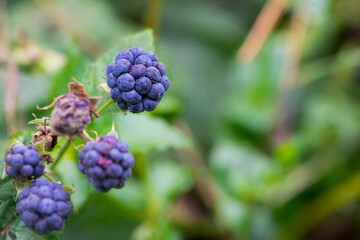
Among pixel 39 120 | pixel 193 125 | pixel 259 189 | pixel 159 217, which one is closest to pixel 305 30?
pixel 193 125

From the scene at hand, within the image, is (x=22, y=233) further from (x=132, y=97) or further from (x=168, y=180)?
(x=168, y=180)

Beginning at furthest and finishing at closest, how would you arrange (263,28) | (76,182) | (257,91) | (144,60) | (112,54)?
(263,28), (257,91), (76,182), (112,54), (144,60)

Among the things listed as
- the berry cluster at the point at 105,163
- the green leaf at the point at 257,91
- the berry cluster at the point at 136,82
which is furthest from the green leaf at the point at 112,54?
the green leaf at the point at 257,91

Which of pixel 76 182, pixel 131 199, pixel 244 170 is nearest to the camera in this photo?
pixel 76 182

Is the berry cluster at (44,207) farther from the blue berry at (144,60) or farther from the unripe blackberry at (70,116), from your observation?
the blue berry at (144,60)

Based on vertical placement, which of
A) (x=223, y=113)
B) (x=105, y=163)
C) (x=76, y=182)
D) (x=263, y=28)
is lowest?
(x=105, y=163)

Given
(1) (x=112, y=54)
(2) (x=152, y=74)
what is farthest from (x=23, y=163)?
(1) (x=112, y=54)
